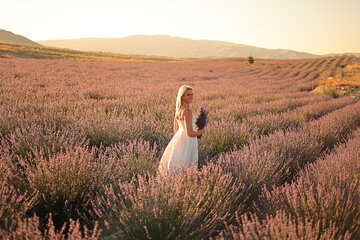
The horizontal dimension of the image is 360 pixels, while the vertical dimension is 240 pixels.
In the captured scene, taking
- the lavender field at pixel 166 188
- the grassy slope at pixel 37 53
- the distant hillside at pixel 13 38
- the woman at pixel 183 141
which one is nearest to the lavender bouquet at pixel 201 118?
the woman at pixel 183 141

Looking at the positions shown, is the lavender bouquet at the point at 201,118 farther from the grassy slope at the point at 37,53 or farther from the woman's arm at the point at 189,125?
the grassy slope at the point at 37,53

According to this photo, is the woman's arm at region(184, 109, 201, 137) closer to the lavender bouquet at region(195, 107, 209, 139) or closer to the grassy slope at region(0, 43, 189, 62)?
the lavender bouquet at region(195, 107, 209, 139)

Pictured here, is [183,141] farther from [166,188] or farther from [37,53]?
[37,53]

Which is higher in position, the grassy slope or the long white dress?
the grassy slope

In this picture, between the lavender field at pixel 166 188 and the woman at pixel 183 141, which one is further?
the woman at pixel 183 141

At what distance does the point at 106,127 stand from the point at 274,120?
3207 millimetres

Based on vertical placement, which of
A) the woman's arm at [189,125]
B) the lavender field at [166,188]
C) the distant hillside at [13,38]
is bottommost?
the lavender field at [166,188]

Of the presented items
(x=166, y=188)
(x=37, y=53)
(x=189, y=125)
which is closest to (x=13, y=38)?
(x=37, y=53)

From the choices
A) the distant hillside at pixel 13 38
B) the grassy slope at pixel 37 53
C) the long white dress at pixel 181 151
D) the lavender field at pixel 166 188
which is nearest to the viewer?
the lavender field at pixel 166 188

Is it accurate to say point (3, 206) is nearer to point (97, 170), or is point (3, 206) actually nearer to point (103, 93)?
point (97, 170)

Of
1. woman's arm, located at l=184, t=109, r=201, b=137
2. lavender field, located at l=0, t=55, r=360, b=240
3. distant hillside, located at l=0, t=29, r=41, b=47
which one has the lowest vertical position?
lavender field, located at l=0, t=55, r=360, b=240

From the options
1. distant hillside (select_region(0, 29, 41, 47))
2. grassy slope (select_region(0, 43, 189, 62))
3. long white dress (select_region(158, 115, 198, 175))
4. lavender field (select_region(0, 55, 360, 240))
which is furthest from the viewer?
distant hillside (select_region(0, 29, 41, 47))

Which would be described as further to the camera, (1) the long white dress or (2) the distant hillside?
(2) the distant hillside

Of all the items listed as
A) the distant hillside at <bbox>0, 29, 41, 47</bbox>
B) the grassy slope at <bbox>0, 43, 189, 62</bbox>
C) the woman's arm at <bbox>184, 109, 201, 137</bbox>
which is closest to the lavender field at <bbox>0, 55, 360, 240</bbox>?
the woman's arm at <bbox>184, 109, 201, 137</bbox>
